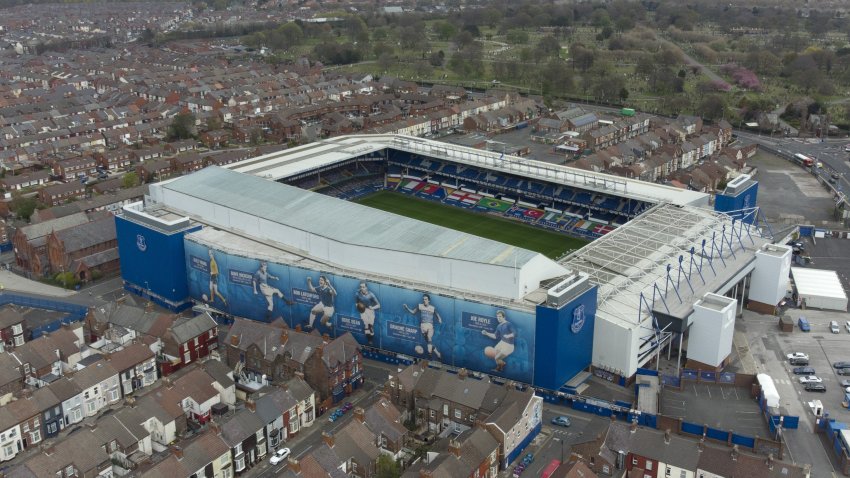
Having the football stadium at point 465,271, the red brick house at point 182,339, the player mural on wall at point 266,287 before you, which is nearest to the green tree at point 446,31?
the football stadium at point 465,271

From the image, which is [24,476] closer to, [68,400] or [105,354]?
[68,400]

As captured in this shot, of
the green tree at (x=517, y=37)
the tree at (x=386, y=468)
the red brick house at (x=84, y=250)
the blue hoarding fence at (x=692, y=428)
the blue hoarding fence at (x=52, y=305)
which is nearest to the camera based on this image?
the tree at (x=386, y=468)

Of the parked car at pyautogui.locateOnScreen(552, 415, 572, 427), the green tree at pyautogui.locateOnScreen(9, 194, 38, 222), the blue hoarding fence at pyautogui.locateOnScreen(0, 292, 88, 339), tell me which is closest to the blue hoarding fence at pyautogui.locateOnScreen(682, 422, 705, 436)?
the parked car at pyautogui.locateOnScreen(552, 415, 572, 427)

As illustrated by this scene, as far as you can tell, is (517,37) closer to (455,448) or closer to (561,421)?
(561,421)

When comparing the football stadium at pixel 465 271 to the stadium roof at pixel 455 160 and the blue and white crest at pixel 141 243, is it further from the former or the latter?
the stadium roof at pixel 455 160

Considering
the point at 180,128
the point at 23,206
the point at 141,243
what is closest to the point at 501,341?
the point at 141,243

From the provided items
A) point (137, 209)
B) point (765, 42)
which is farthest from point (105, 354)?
point (765, 42)
